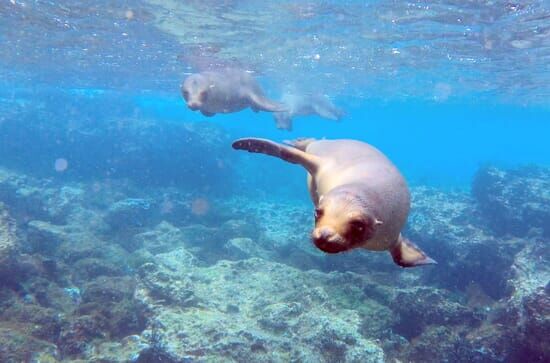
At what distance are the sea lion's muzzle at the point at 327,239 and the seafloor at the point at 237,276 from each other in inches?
195

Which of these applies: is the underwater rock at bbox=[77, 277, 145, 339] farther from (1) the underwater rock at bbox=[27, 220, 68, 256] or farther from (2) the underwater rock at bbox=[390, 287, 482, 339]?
(2) the underwater rock at bbox=[390, 287, 482, 339]

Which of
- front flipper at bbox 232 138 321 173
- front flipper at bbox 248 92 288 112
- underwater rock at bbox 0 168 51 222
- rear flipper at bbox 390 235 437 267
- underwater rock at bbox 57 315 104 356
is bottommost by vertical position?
underwater rock at bbox 0 168 51 222

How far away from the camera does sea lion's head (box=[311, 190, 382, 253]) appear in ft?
6.86

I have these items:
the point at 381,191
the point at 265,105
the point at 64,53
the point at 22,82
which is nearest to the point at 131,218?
the point at 265,105

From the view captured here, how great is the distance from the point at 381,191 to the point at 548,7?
531 inches

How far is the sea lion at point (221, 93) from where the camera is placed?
7395mm

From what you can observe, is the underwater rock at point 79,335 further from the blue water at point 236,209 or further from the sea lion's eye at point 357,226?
the sea lion's eye at point 357,226

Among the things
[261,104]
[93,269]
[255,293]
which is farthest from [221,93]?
[93,269]

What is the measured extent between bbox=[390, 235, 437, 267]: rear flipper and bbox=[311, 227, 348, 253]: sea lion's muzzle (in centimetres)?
159

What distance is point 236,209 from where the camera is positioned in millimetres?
19719

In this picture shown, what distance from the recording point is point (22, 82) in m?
36.0

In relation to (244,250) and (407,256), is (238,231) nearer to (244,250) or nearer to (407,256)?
(244,250)

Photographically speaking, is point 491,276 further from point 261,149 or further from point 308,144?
point 261,149

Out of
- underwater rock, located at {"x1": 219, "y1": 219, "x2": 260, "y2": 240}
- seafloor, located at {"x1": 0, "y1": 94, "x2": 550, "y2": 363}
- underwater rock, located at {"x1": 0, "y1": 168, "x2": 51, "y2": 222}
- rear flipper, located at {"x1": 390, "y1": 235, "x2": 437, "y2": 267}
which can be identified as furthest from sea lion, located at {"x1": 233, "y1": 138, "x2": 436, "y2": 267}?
underwater rock, located at {"x1": 0, "y1": 168, "x2": 51, "y2": 222}
